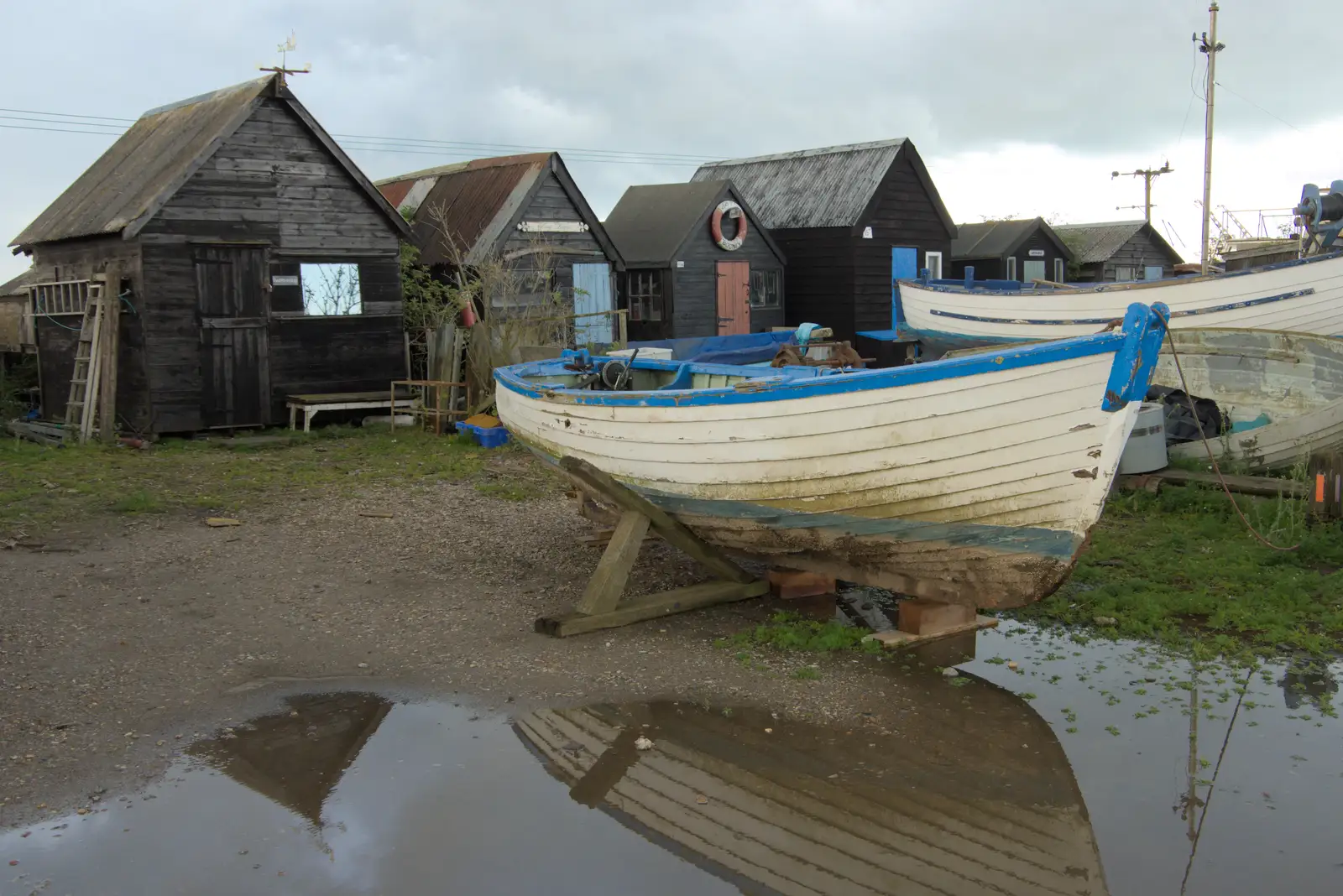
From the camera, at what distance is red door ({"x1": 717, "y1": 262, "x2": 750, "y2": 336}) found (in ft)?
76.9

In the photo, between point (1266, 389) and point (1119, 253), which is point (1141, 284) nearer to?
point (1266, 389)

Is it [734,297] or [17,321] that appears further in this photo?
[734,297]

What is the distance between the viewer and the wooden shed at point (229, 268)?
14.8 m

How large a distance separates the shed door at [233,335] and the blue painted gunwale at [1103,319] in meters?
10.2

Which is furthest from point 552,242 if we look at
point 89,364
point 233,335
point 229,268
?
point 89,364

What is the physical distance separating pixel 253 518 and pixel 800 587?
5.37 meters

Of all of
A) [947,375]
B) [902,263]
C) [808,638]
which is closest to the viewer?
[947,375]

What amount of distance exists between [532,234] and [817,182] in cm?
854

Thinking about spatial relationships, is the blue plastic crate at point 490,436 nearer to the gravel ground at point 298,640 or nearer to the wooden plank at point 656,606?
the gravel ground at point 298,640

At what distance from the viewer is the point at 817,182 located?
1010 inches

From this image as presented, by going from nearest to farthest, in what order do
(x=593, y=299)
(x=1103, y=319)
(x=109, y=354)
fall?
(x=1103, y=319) < (x=109, y=354) < (x=593, y=299)

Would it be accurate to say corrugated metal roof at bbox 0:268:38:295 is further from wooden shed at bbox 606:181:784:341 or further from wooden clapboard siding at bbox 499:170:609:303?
wooden shed at bbox 606:181:784:341

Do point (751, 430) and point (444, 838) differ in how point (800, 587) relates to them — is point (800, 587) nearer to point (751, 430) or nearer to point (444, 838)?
point (751, 430)

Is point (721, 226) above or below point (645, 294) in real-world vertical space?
above
